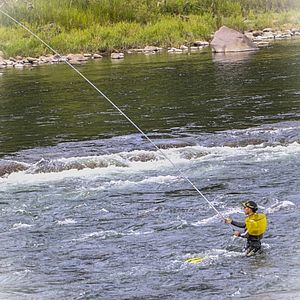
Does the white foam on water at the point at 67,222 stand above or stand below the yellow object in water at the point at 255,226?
below

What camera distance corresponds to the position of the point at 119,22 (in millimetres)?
54156

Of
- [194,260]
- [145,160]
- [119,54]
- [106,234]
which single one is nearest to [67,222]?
[106,234]

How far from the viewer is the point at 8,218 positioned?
14.3 meters

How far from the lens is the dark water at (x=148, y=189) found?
1091 cm

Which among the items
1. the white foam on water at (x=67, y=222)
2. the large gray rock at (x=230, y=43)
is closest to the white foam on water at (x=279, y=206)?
the white foam on water at (x=67, y=222)

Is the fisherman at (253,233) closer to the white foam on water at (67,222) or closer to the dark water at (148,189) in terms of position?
the dark water at (148,189)

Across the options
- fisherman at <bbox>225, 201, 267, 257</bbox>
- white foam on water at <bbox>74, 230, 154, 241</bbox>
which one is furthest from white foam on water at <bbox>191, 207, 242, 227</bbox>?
fisherman at <bbox>225, 201, 267, 257</bbox>

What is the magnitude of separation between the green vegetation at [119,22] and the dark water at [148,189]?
61.4 ft

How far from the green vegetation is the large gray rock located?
5652 mm

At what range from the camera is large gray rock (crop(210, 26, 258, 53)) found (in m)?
43.8

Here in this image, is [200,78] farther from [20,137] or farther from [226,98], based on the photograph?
[20,137]

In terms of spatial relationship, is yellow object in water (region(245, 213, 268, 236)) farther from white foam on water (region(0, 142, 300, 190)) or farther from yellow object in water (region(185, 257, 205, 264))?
white foam on water (region(0, 142, 300, 190))

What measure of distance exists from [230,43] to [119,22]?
12.3 meters

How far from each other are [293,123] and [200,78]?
11.3 metres
